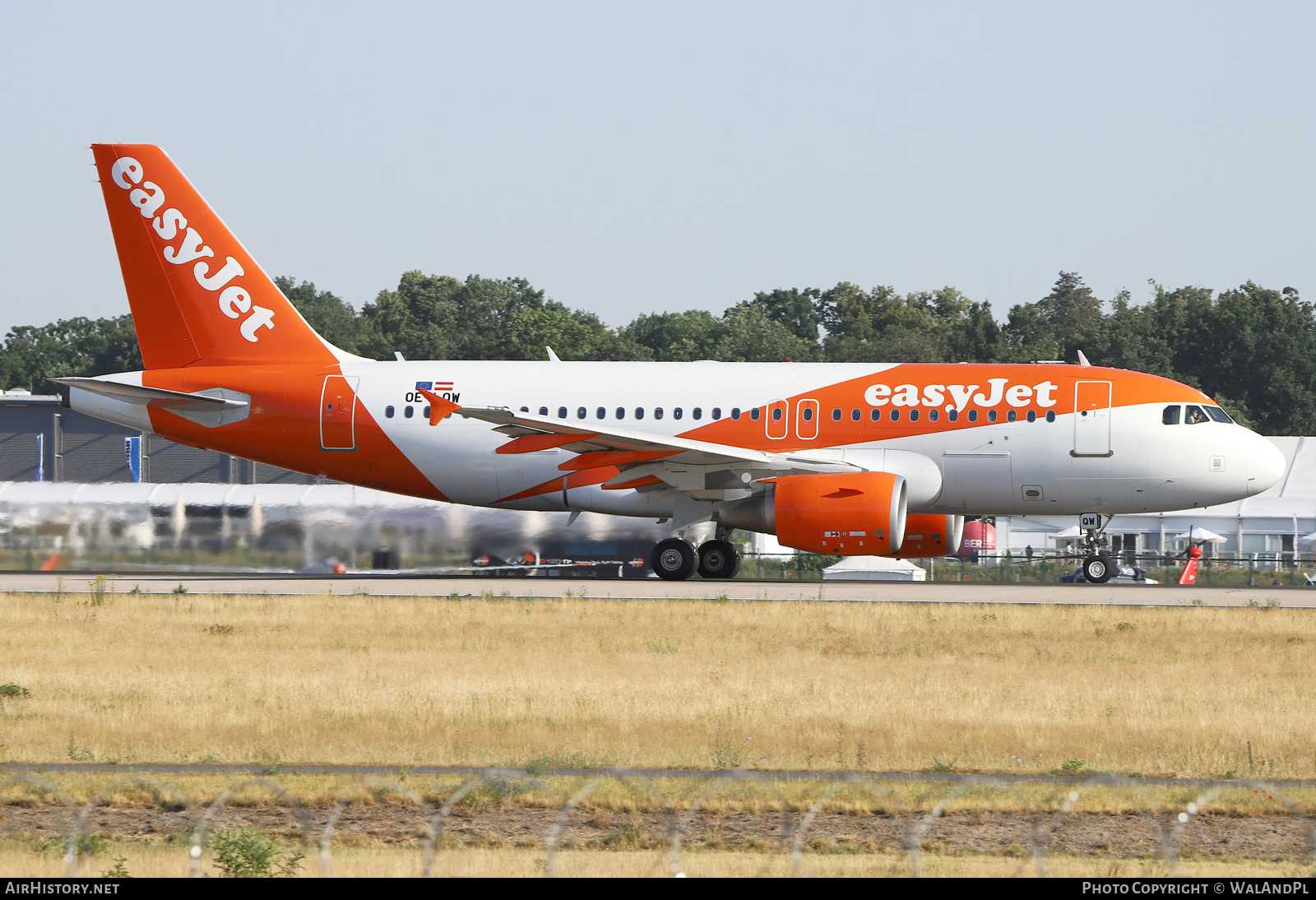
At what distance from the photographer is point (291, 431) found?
33.0 meters

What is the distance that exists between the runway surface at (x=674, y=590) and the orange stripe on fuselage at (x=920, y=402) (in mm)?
3144

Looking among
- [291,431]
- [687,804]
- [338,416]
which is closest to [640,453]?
[338,416]

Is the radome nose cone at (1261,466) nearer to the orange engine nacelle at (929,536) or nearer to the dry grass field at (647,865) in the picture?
the orange engine nacelle at (929,536)

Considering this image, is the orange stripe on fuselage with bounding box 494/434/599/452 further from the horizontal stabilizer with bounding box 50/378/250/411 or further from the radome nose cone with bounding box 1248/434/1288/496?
the radome nose cone with bounding box 1248/434/1288/496

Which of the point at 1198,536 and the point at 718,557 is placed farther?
the point at 1198,536

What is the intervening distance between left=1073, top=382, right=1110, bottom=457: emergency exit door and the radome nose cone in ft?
10.00

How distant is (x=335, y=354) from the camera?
3438cm

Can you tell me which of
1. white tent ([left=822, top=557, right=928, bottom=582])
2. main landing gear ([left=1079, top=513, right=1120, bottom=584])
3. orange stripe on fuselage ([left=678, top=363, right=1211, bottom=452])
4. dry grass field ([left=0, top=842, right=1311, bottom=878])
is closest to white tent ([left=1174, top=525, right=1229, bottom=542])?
white tent ([left=822, top=557, right=928, bottom=582])

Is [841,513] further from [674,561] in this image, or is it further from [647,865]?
[647,865]

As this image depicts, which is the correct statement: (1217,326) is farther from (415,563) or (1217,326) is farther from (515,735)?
(515,735)

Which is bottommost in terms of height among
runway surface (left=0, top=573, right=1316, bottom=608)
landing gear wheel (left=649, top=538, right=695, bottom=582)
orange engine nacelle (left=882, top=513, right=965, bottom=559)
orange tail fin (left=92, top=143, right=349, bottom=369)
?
runway surface (left=0, top=573, right=1316, bottom=608)

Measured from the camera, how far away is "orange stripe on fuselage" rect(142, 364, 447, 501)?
32906 mm

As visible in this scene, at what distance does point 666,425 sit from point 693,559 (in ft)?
9.58

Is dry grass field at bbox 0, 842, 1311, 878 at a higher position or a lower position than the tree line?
lower
